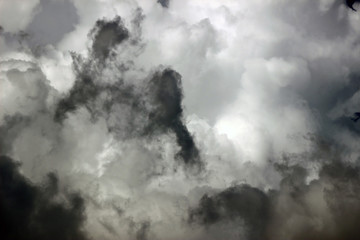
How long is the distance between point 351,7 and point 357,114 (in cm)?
5926

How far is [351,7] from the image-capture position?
223 ft

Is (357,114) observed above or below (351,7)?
above

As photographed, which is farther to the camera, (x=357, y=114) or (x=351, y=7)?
(x=357, y=114)

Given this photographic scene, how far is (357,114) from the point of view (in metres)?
117
